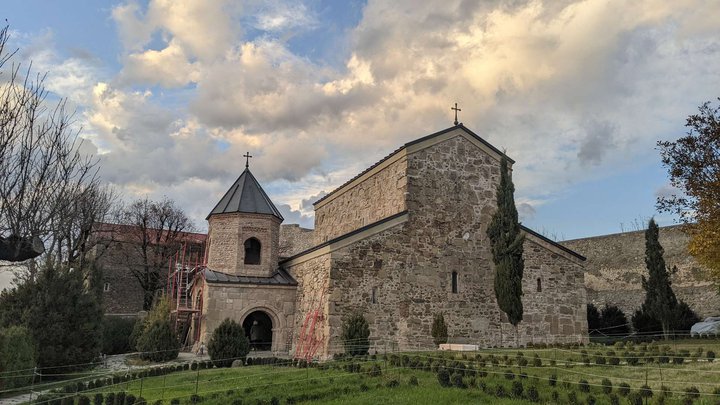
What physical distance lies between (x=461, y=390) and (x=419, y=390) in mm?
841

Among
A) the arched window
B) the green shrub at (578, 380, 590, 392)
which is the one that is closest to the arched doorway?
the arched window

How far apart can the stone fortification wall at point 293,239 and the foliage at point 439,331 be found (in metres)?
27.5

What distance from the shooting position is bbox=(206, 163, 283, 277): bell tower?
23969mm

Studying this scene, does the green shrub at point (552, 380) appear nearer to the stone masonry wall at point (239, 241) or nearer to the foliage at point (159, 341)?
the foliage at point (159, 341)

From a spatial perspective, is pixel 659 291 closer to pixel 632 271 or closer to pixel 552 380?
pixel 632 271

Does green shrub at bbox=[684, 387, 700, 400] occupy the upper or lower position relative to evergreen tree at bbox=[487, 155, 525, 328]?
lower

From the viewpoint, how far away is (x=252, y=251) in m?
25.1

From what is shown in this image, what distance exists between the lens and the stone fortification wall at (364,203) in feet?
71.2

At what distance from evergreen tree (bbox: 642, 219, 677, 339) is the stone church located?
13.0 feet

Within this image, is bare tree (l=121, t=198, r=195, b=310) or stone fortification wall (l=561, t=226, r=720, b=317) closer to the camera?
stone fortification wall (l=561, t=226, r=720, b=317)

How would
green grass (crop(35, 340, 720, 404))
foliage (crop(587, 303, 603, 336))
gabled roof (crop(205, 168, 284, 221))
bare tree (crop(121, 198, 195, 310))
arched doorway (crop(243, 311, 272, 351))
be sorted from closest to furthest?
green grass (crop(35, 340, 720, 404)) < gabled roof (crop(205, 168, 284, 221)) < arched doorway (crop(243, 311, 272, 351)) < foliage (crop(587, 303, 603, 336)) < bare tree (crop(121, 198, 195, 310))

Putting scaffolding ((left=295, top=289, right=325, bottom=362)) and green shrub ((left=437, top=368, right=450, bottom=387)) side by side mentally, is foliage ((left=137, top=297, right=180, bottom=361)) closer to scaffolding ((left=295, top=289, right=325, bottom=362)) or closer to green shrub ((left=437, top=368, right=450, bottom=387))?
scaffolding ((left=295, top=289, right=325, bottom=362))

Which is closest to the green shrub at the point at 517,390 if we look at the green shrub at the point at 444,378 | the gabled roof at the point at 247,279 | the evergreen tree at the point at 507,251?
the green shrub at the point at 444,378

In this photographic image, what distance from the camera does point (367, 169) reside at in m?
24.4
